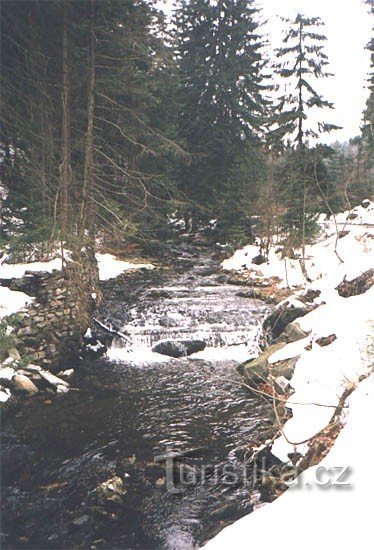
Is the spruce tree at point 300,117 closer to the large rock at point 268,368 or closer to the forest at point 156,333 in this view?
the forest at point 156,333

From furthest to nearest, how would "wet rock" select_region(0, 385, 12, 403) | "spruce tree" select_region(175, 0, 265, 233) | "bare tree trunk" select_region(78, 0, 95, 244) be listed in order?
"spruce tree" select_region(175, 0, 265, 233)
"bare tree trunk" select_region(78, 0, 95, 244)
"wet rock" select_region(0, 385, 12, 403)

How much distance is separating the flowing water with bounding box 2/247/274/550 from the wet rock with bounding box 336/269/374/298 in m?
2.57

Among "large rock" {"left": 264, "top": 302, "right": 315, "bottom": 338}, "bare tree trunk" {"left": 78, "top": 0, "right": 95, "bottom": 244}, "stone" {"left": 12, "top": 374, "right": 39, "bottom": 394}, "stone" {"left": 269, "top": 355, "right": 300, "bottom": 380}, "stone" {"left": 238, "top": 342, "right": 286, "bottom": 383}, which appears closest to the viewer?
"stone" {"left": 269, "top": 355, "right": 300, "bottom": 380}

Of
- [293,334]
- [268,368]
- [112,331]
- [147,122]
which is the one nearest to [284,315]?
[293,334]

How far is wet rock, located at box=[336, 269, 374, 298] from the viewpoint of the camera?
25.5ft

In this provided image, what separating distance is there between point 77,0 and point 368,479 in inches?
424

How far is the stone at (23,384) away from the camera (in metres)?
7.10

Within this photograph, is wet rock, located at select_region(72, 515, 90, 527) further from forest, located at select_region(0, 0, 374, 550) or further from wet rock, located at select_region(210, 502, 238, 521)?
wet rock, located at select_region(210, 502, 238, 521)

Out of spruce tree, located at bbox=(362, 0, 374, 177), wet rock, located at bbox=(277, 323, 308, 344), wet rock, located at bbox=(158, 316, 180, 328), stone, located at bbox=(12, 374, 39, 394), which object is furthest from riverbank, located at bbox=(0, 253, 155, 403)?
spruce tree, located at bbox=(362, 0, 374, 177)

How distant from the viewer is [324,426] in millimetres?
4441

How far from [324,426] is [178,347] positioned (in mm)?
5032

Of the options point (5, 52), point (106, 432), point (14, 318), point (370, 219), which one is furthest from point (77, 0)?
point (370, 219)

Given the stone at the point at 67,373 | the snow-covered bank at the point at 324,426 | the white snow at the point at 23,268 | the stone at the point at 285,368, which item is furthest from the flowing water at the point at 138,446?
the white snow at the point at 23,268

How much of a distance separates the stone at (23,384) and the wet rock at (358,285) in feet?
19.7
